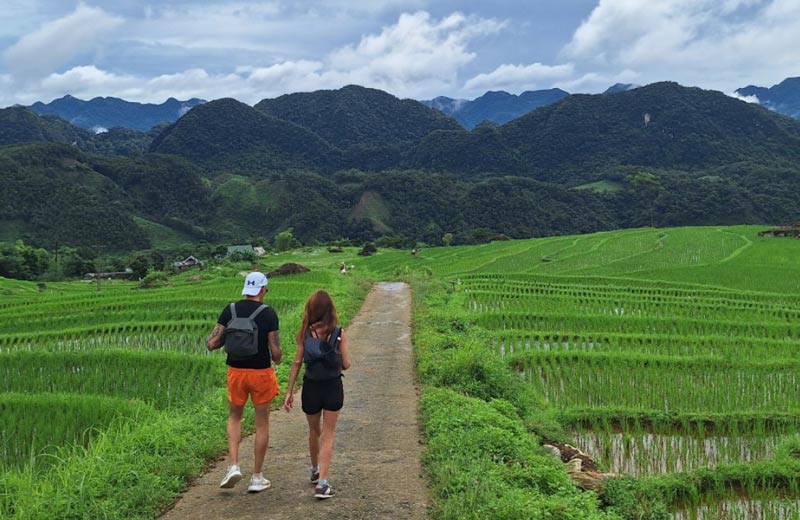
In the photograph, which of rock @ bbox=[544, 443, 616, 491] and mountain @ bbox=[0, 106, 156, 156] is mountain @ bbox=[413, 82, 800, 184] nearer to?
mountain @ bbox=[0, 106, 156, 156]

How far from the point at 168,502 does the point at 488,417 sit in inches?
146

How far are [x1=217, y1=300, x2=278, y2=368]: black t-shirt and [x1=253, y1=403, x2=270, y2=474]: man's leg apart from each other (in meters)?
0.41

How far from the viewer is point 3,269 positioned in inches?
1766

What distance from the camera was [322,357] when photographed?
5012 millimetres

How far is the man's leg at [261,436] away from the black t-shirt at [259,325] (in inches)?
16.1

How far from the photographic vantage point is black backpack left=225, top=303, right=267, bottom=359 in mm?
5059

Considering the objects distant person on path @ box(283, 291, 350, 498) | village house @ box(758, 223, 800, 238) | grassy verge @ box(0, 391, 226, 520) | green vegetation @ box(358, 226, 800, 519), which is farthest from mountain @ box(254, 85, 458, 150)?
distant person on path @ box(283, 291, 350, 498)

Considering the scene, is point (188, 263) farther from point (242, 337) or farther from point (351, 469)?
point (242, 337)

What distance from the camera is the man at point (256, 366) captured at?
517 centimetres

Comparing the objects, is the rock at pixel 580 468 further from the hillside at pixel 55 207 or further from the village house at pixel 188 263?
the hillside at pixel 55 207

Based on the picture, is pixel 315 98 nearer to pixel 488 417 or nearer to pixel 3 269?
pixel 3 269

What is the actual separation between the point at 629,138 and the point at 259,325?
5244 inches

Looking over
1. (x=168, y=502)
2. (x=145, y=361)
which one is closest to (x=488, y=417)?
(x=168, y=502)

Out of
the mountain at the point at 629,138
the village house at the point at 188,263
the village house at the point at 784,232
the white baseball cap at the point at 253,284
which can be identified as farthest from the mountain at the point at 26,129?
the white baseball cap at the point at 253,284
